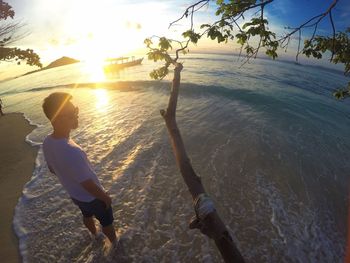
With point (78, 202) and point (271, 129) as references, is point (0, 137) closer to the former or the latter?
point (78, 202)

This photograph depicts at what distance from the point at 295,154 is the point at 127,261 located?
26.7 ft

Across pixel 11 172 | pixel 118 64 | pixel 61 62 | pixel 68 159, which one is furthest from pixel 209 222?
pixel 61 62

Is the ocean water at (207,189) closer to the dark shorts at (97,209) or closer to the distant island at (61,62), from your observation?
the dark shorts at (97,209)

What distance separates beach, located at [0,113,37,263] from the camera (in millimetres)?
5094

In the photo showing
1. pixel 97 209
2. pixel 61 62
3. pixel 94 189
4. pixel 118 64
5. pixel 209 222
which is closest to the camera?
pixel 209 222

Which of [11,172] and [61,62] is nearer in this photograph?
[11,172]

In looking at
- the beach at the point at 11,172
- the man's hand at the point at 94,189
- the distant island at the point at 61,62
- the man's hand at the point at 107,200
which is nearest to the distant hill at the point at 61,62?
the distant island at the point at 61,62

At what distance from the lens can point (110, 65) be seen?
60.0m

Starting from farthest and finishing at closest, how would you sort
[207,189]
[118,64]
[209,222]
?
[118,64]
[207,189]
[209,222]

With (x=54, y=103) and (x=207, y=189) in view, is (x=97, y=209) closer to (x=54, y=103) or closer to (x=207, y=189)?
(x=54, y=103)

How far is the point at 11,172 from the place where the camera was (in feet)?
26.3

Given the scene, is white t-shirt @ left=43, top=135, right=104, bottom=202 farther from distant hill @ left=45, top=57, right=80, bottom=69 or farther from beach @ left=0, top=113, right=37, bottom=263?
distant hill @ left=45, top=57, right=80, bottom=69

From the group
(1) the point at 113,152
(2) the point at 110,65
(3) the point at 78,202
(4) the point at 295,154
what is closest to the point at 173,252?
(3) the point at 78,202

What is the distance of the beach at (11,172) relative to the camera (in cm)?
509
